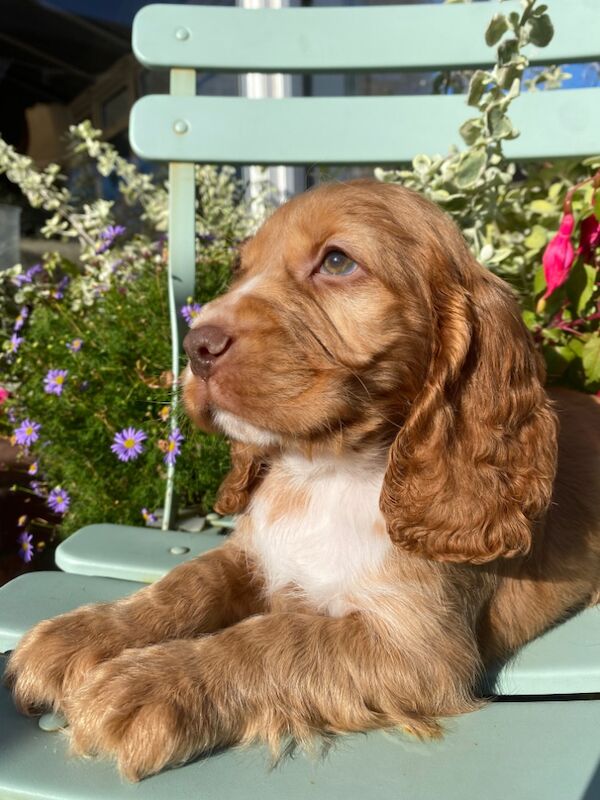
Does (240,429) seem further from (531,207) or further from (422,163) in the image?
(531,207)

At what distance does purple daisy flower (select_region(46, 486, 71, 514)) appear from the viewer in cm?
328

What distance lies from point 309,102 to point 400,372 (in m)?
1.82

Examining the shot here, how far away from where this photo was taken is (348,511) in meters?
2.06

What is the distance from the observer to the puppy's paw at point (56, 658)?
1.68 metres

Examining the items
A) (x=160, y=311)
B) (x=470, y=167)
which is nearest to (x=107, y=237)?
(x=160, y=311)

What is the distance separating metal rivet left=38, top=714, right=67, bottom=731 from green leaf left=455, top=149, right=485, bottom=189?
2.41 m

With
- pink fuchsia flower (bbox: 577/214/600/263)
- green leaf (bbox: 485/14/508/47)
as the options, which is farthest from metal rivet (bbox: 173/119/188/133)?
pink fuchsia flower (bbox: 577/214/600/263)

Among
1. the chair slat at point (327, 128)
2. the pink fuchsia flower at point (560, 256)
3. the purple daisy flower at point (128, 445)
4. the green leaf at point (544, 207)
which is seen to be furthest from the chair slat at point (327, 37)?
the purple daisy flower at point (128, 445)

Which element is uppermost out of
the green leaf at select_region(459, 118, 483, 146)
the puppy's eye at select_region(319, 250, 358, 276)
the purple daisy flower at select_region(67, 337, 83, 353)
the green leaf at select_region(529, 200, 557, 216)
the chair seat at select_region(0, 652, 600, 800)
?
the green leaf at select_region(459, 118, 483, 146)

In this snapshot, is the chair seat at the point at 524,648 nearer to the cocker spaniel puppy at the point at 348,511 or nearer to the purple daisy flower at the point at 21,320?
the cocker spaniel puppy at the point at 348,511

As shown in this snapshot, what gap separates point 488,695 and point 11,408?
2.59 metres

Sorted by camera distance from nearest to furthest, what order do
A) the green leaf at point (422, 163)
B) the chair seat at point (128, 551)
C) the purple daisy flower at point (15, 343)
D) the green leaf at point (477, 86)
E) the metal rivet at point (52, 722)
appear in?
the metal rivet at point (52, 722), the chair seat at point (128, 551), the green leaf at point (477, 86), the green leaf at point (422, 163), the purple daisy flower at point (15, 343)

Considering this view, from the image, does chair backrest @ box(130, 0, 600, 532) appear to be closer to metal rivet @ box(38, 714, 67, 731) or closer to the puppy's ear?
the puppy's ear

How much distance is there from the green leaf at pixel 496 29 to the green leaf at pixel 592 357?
45.5 inches
